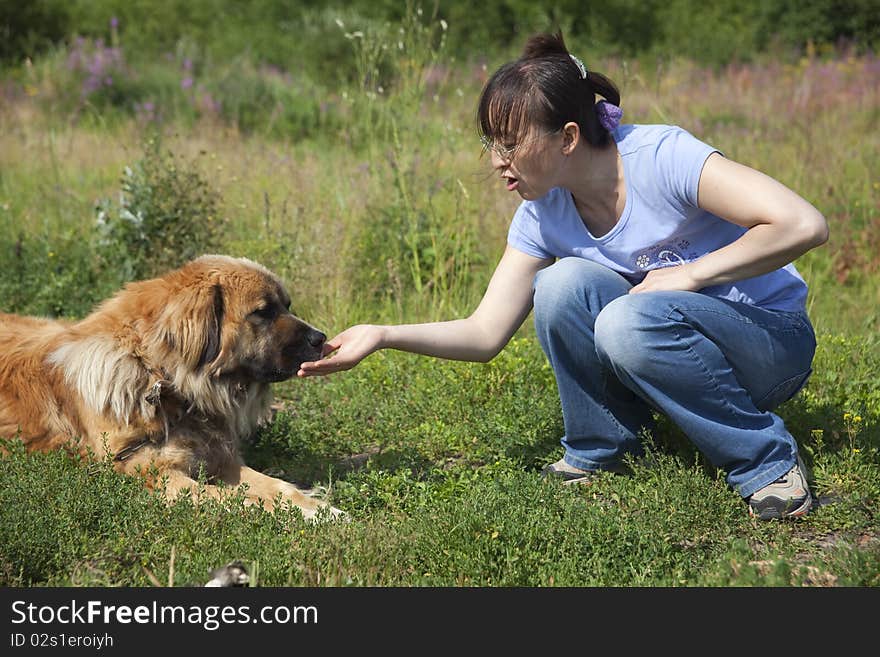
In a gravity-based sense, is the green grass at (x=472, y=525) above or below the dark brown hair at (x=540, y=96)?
below

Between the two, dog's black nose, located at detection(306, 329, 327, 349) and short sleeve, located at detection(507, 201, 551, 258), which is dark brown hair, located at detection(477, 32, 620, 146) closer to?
short sleeve, located at detection(507, 201, 551, 258)

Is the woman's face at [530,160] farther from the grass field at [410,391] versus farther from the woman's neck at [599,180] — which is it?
the grass field at [410,391]

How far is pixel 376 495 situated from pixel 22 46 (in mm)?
14733

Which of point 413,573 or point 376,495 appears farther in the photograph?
point 376,495

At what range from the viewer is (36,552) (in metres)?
3.13

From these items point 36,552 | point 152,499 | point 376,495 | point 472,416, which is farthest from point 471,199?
point 36,552

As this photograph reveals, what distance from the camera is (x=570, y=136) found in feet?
11.4

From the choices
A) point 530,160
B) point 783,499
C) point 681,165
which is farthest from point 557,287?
point 783,499

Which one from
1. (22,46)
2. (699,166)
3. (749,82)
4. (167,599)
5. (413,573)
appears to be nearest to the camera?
(167,599)

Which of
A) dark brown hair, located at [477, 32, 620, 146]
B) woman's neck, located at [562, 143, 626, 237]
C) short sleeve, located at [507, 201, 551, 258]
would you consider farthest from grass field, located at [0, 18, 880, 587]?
dark brown hair, located at [477, 32, 620, 146]

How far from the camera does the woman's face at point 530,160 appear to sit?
3.43 m

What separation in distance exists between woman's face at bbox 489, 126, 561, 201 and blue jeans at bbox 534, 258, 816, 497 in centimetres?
38

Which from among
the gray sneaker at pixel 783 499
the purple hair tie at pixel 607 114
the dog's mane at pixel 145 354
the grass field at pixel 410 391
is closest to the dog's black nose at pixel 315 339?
the dog's mane at pixel 145 354

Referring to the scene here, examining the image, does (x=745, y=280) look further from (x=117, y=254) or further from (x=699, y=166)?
(x=117, y=254)
